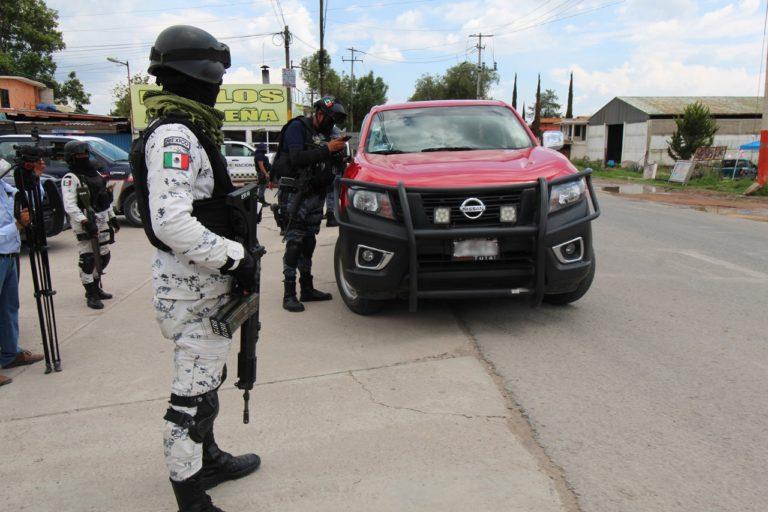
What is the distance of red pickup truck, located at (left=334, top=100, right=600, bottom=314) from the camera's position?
4.39 metres

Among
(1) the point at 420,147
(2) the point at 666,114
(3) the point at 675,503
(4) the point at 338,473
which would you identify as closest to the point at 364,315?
(1) the point at 420,147

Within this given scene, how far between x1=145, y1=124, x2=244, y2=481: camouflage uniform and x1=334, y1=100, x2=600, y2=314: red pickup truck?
6.79 ft

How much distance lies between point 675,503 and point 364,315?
3.17 m

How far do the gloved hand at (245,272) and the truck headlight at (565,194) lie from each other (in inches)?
106

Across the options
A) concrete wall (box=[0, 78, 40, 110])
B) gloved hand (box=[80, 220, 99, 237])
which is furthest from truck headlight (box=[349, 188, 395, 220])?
concrete wall (box=[0, 78, 40, 110])

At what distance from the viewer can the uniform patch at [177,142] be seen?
2262 mm

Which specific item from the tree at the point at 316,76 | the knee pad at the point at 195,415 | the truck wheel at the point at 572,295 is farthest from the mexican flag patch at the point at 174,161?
the tree at the point at 316,76

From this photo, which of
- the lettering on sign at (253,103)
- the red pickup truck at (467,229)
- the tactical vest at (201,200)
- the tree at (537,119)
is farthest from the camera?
the lettering on sign at (253,103)

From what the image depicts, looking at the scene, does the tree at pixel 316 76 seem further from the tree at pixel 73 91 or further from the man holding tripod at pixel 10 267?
the man holding tripod at pixel 10 267

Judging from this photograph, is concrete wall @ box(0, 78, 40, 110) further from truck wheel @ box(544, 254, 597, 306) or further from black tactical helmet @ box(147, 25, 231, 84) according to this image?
black tactical helmet @ box(147, 25, 231, 84)

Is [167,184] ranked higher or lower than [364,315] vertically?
higher

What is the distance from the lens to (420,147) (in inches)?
219

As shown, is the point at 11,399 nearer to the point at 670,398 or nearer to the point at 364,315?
the point at 364,315

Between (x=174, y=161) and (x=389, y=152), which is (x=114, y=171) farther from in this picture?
(x=174, y=161)
